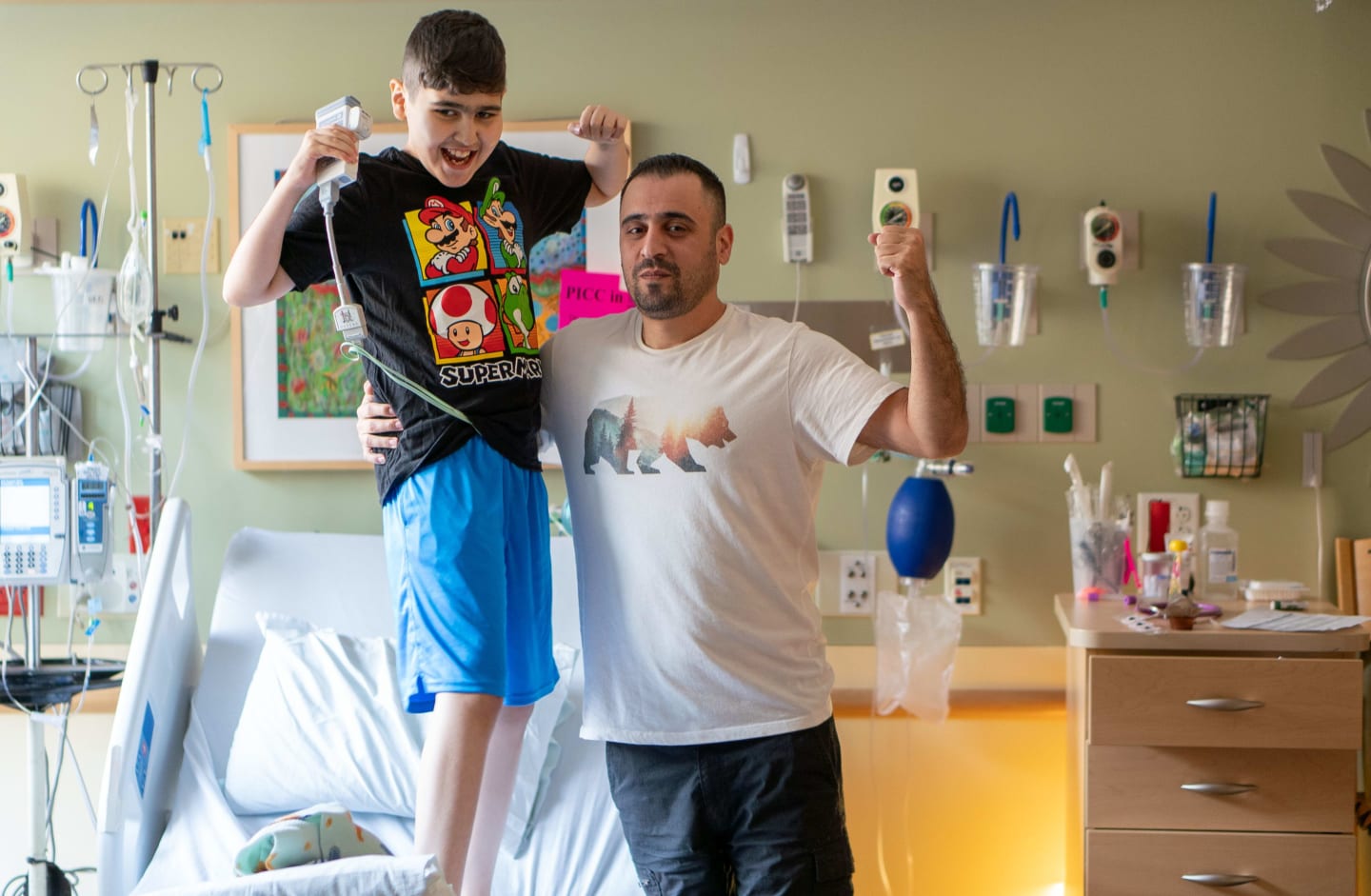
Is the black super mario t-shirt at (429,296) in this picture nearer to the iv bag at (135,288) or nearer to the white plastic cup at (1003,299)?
the iv bag at (135,288)

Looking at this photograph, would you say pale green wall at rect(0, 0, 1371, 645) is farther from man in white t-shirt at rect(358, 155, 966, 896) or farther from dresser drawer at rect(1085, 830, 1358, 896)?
man in white t-shirt at rect(358, 155, 966, 896)

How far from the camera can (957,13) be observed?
8.55ft

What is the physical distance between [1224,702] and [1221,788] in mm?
155

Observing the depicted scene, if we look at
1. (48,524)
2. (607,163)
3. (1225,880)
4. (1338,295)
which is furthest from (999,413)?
(48,524)

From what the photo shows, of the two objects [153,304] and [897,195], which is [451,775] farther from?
[897,195]

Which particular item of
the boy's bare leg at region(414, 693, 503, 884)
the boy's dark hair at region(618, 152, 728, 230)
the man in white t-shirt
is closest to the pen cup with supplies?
the man in white t-shirt

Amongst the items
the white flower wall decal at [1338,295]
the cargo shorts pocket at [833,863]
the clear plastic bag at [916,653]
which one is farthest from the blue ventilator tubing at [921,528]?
the cargo shorts pocket at [833,863]

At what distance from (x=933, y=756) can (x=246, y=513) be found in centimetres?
157

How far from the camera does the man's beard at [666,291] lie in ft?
5.18

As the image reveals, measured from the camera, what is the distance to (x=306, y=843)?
5.83 feet

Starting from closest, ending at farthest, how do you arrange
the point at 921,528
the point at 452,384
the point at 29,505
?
the point at 452,384 → the point at 29,505 → the point at 921,528

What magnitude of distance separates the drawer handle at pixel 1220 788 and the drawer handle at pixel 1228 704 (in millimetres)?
134

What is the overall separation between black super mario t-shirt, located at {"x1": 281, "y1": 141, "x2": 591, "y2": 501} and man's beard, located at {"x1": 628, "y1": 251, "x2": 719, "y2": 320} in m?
0.16

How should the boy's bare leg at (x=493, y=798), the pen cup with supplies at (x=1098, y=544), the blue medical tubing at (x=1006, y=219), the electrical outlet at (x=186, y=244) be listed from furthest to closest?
1. the electrical outlet at (x=186, y=244)
2. the blue medical tubing at (x=1006, y=219)
3. the pen cup with supplies at (x=1098, y=544)
4. the boy's bare leg at (x=493, y=798)
